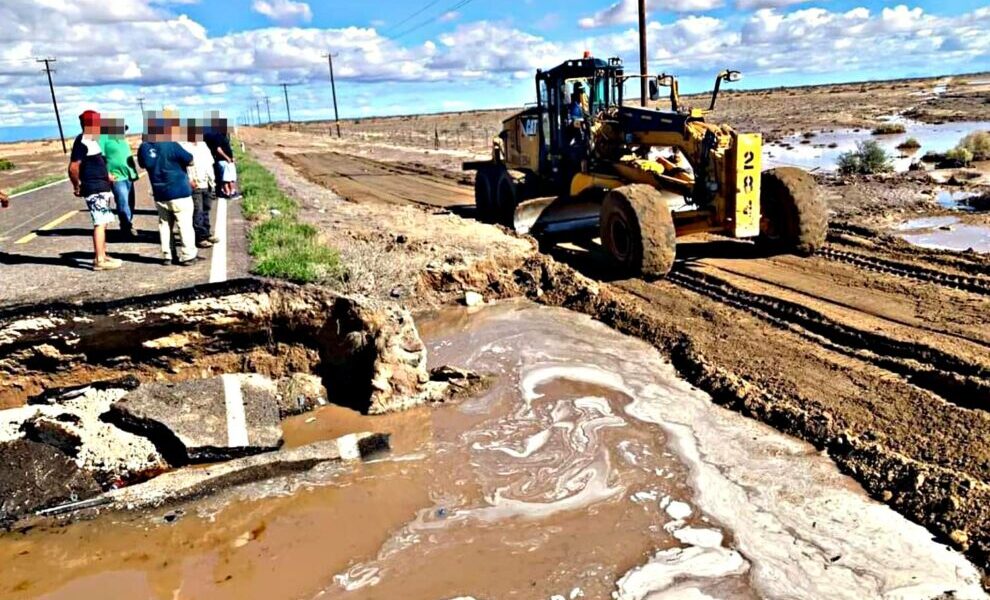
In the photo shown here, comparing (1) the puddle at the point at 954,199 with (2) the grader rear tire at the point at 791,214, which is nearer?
(2) the grader rear tire at the point at 791,214

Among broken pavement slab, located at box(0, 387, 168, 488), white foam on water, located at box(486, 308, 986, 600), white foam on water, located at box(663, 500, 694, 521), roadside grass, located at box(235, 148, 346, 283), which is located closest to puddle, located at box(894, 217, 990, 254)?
white foam on water, located at box(486, 308, 986, 600)

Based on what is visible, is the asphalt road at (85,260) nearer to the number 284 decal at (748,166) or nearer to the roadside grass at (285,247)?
the roadside grass at (285,247)

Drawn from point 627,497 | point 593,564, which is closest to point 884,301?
point 627,497

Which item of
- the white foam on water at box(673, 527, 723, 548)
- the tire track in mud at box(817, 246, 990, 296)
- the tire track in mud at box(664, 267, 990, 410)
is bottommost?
the white foam on water at box(673, 527, 723, 548)

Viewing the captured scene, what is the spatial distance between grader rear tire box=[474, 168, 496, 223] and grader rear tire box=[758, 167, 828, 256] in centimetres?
568

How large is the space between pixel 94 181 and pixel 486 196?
8.55m

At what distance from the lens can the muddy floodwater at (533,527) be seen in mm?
4453

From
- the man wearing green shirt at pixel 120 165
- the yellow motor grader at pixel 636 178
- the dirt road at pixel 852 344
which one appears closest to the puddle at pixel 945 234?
the dirt road at pixel 852 344

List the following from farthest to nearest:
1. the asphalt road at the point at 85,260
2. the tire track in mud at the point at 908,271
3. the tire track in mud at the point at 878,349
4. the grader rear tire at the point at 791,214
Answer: the grader rear tire at the point at 791,214 < the tire track in mud at the point at 908,271 < the asphalt road at the point at 85,260 < the tire track in mud at the point at 878,349

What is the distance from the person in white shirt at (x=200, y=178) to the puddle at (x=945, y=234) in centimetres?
1045

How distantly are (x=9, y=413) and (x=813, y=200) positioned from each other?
10.2 metres

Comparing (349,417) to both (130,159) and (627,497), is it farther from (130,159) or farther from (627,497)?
(130,159)

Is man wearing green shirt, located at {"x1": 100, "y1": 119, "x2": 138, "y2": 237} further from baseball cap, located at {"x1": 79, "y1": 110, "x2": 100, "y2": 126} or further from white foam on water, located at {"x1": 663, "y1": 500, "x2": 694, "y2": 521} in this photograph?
white foam on water, located at {"x1": 663, "y1": 500, "x2": 694, "y2": 521}

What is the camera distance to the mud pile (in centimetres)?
588
